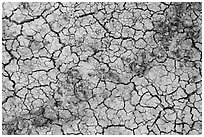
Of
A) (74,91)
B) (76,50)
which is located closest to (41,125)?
(74,91)

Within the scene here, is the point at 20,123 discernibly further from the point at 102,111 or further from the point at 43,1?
the point at 43,1

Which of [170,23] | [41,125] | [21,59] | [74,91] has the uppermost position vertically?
[170,23]

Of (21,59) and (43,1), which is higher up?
(43,1)

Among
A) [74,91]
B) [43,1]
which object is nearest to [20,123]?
[74,91]

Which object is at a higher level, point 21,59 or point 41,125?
point 21,59

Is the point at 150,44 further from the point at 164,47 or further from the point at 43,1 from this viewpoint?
the point at 43,1
